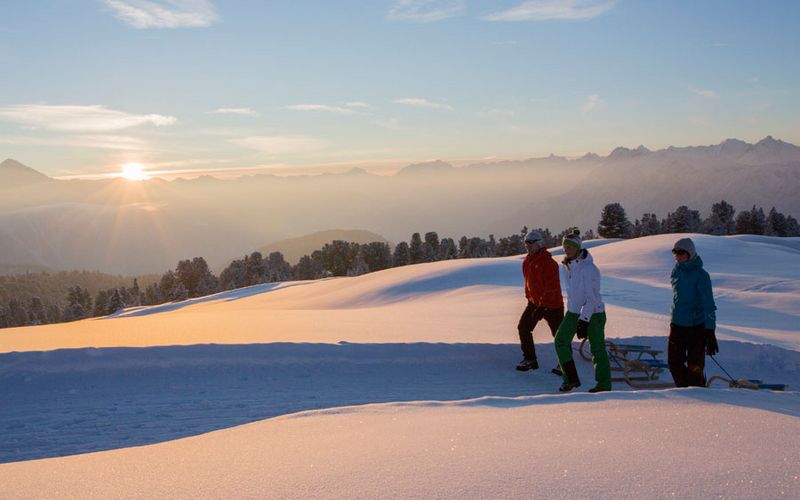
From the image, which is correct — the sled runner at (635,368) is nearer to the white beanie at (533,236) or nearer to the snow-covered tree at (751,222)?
the white beanie at (533,236)

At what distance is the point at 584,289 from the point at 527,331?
1.91 meters

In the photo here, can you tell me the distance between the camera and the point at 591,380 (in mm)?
9469

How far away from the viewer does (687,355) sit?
25.2 feet

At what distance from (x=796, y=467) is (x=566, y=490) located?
170 centimetres

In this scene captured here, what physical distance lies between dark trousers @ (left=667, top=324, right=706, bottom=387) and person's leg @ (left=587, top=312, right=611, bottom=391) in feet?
2.62

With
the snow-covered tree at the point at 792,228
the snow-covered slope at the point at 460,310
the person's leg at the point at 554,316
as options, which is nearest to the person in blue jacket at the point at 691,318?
Answer: the person's leg at the point at 554,316

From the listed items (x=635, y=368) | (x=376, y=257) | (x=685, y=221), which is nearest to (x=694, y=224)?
(x=685, y=221)

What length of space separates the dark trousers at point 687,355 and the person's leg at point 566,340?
1.22 meters

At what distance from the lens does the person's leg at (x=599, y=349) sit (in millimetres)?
7949

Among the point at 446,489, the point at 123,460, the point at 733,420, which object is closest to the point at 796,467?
the point at 733,420

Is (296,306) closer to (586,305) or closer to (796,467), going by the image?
(586,305)

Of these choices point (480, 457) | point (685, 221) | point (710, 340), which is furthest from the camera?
point (685, 221)

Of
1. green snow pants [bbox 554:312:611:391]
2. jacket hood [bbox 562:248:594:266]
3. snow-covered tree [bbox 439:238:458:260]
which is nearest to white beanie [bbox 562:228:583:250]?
jacket hood [bbox 562:248:594:266]

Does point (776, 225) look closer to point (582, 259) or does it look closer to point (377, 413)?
point (582, 259)
